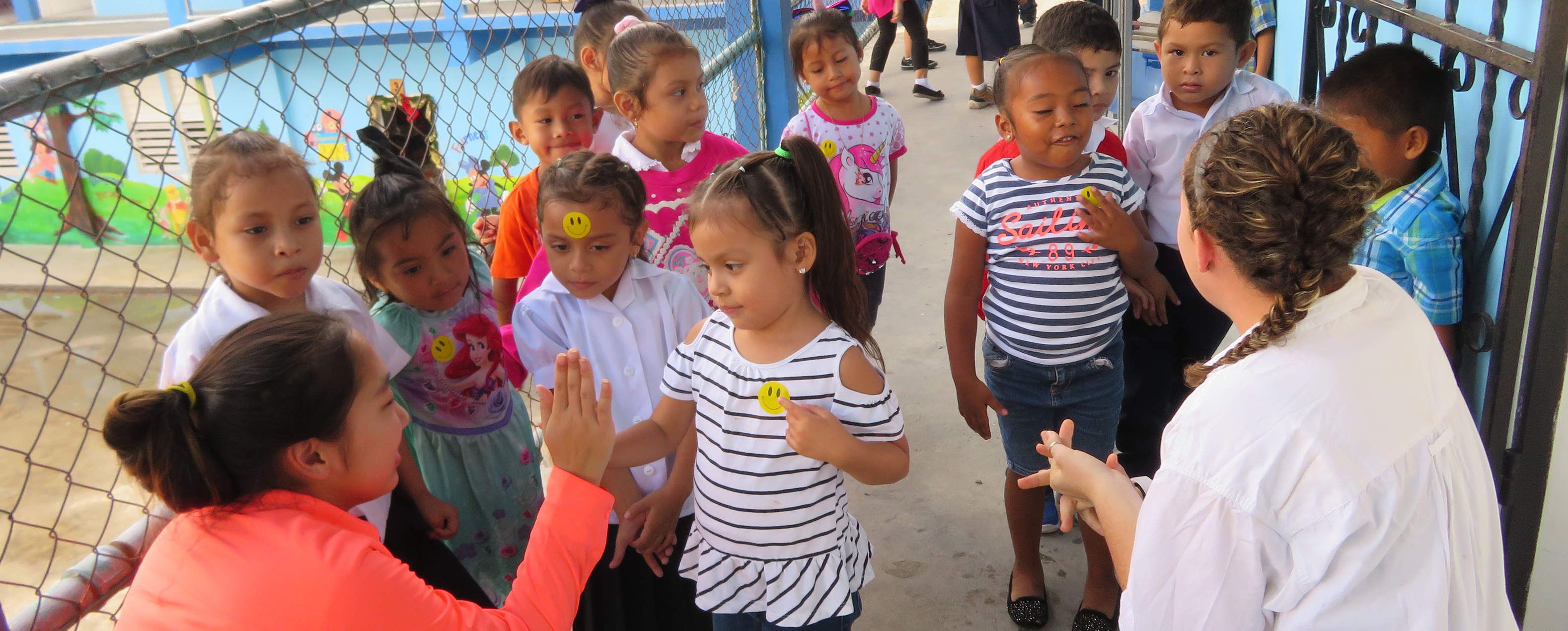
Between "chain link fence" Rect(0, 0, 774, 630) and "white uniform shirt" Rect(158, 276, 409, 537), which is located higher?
"white uniform shirt" Rect(158, 276, 409, 537)

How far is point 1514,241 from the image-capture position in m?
1.53

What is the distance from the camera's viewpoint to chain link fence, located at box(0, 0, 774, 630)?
4129mm

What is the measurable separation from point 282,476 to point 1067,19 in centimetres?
233

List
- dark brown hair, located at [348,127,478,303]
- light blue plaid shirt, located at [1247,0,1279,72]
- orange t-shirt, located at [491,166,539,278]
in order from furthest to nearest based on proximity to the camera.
Answer: light blue plaid shirt, located at [1247,0,1279,72], orange t-shirt, located at [491,166,539,278], dark brown hair, located at [348,127,478,303]

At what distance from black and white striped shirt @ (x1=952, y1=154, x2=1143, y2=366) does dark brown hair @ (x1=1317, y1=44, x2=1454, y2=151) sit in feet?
1.59

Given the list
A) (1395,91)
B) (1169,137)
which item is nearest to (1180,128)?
(1169,137)

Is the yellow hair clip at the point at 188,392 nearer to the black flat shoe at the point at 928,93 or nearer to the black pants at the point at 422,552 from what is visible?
the black pants at the point at 422,552

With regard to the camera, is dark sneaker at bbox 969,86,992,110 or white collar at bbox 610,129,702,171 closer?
white collar at bbox 610,129,702,171

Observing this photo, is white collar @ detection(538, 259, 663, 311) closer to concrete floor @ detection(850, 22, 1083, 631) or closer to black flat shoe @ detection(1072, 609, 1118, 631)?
concrete floor @ detection(850, 22, 1083, 631)

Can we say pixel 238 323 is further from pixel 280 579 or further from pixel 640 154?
pixel 640 154

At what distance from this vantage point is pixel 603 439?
1.49 metres

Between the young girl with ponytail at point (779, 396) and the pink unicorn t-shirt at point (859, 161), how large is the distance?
1.25 metres

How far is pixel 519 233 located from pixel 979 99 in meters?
5.46

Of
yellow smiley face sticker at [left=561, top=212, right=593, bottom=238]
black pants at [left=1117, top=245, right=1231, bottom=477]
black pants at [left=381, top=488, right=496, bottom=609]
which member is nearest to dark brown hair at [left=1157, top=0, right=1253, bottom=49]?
black pants at [left=1117, top=245, right=1231, bottom=477]
